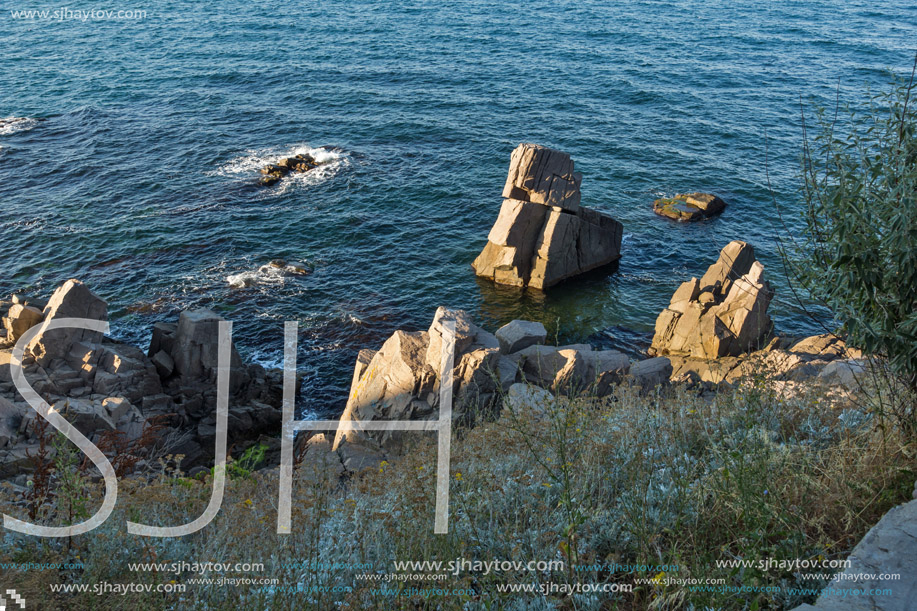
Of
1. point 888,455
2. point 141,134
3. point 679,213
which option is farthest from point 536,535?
point 141,134

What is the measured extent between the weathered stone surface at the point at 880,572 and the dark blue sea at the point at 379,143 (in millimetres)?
8117

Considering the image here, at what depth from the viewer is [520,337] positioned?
1927cm

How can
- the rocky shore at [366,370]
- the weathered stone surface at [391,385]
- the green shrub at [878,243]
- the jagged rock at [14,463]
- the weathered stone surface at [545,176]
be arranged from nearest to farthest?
the green shrub at [878,243], the jagged rock at [14,463], the rocky shore at [366,370], the weathered stone surface at [391,385], the weathered stone surface at [545,176]

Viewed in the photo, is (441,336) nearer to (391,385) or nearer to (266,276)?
(391,385)

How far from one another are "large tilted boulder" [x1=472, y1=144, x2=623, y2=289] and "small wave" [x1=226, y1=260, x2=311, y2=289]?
734cm

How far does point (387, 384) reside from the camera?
637 inches

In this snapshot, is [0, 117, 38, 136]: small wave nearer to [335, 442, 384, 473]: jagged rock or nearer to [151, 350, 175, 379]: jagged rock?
[151, 350, 175, 379]: jagged rock

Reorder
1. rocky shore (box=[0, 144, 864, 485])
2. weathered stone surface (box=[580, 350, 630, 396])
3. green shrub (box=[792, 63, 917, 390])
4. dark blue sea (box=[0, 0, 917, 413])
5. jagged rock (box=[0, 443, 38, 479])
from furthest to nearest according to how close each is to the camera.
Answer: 1. dark blue sea (box=[0, 0, 917, 413])
2. weathered stone surface (box=[580, 350, 630, 396])
3. rocky shore (box=[0, 144, 864, 485])
4. jagged rock (box=[0, 443, 38, 479])
5. green shrub (box=[792, 63, 917, 390])

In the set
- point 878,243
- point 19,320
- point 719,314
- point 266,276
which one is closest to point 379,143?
point 266,276

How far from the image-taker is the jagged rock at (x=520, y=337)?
63.2ft

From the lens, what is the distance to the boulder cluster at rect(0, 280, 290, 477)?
16.0 meters

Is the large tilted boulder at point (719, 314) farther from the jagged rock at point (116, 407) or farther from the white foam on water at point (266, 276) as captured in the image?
the jagged rock at point (116, 407)

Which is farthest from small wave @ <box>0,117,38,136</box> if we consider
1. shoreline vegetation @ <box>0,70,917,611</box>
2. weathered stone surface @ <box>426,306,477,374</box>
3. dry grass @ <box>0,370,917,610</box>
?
dry grass @ <box>0,370,917,610</box>

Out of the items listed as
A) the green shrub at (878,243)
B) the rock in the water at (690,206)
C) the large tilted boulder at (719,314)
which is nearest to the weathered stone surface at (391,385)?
the large tilted boulder at (719,314)
